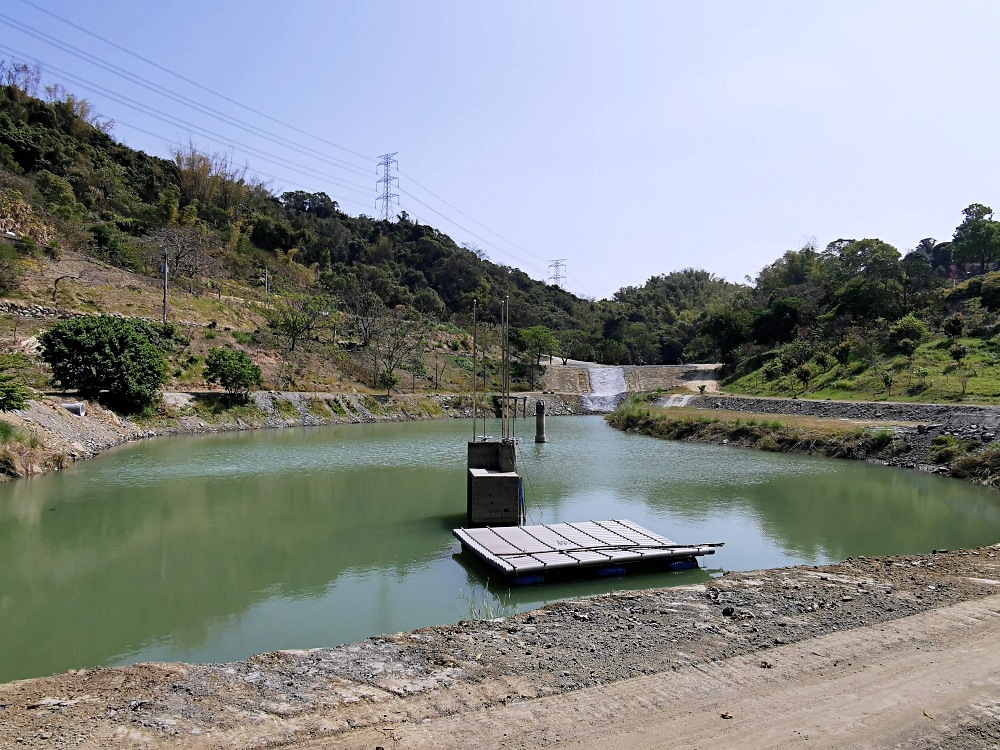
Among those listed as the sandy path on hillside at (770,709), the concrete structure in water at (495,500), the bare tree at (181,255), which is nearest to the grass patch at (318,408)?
the bare tree at (181,255)

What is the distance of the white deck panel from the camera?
984cm

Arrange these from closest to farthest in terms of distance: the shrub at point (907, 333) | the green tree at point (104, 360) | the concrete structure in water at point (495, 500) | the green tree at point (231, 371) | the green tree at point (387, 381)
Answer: the concrete structure in water at point (495, 500), the green tree at point (104, 360), the green tree at point (231, 371), the shrub at point (907, 333), the green tree at point (387, 381)

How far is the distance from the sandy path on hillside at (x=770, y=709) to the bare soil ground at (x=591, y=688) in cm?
2

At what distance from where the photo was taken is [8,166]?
57.8 meters

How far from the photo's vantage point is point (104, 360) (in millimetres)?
27750

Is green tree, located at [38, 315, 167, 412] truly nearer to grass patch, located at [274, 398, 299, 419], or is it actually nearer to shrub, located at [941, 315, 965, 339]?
grass patch, located at [274, 398, 299, 419]

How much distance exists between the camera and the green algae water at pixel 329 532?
823 centimetres

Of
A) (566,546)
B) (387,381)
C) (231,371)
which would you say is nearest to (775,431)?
(566,546)

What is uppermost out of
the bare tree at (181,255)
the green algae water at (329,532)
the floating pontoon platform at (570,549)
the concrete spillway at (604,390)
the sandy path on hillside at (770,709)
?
the bare tree at (181,255)

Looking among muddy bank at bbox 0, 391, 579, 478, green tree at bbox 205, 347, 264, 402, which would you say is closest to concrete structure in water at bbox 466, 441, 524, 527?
muddy bank at bbox 0, 391, 579, 478

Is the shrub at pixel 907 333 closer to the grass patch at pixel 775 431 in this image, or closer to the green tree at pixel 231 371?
the grass patch at pixel 775 431

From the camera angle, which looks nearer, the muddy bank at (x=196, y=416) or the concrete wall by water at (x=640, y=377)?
the muddy bank at (x=196, y=416)

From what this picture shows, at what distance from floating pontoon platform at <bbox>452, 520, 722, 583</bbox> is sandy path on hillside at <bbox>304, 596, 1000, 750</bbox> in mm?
3752

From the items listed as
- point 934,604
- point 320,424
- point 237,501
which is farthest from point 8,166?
point 934,604
